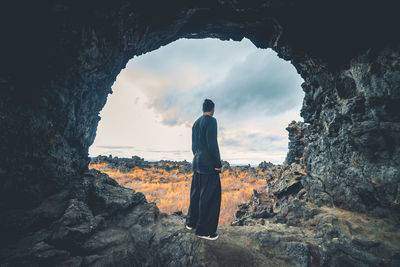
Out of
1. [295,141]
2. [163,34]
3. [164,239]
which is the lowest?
[164,239]

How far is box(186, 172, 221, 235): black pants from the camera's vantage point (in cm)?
358

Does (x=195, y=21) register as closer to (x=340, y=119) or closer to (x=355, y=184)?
(x=340, y=119)

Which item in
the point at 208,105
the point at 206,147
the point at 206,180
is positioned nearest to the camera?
the point at 206,180

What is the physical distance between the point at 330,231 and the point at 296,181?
2483mm

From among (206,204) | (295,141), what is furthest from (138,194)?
(295,141)

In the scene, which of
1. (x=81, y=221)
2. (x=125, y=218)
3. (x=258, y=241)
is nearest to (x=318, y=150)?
(x=258, y=241)

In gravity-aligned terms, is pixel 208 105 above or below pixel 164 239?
above

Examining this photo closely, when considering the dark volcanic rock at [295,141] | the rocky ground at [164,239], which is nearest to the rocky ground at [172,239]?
the rocky ground at [164,239]

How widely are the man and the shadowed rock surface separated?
0.32 meters

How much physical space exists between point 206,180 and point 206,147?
0.73 m

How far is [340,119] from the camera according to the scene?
4.25 metres

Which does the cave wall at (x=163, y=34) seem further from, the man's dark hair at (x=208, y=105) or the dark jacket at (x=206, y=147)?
the dark jacket at (x=206, y=147)

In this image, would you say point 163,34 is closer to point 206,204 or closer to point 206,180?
point 206,180

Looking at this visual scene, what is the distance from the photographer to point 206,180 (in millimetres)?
3805
